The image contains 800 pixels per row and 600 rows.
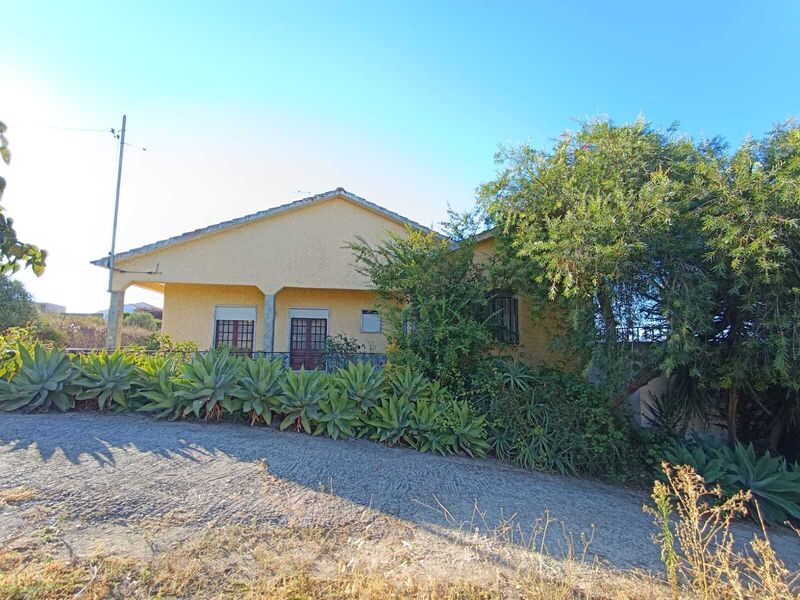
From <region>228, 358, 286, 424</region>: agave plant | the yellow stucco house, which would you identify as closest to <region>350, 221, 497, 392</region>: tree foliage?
<region>228, 358, 286, 424</region>: agave plant

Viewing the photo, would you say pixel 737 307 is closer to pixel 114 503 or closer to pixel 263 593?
pixel 263 593

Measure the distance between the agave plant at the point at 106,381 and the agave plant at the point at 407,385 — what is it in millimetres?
4049

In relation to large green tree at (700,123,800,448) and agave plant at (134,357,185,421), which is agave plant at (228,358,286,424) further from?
large green tree at (700,123,800,448)

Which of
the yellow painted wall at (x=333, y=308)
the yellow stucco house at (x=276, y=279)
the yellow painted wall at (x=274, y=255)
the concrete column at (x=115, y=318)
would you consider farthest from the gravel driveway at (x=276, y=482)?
the yellow painted wall at (x=333, y=308)

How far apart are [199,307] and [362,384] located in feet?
33.7

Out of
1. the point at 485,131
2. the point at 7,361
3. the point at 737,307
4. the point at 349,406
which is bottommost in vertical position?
the point at 349,406

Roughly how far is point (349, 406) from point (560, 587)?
4161mm

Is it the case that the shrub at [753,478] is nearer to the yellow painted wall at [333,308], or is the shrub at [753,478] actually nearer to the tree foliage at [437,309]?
the tree foliage at [437,309]

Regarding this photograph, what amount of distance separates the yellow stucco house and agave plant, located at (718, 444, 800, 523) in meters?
4.83

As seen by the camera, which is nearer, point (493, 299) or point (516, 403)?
point (516, 403)

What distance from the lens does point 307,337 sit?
49.8 feet

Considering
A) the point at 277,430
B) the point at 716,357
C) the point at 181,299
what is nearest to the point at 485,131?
the point at 716,357

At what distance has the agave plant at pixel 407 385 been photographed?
22.6 feet

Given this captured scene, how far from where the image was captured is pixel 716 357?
22.0 ft
